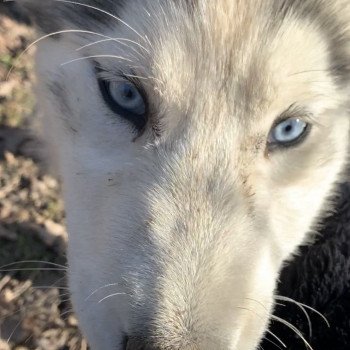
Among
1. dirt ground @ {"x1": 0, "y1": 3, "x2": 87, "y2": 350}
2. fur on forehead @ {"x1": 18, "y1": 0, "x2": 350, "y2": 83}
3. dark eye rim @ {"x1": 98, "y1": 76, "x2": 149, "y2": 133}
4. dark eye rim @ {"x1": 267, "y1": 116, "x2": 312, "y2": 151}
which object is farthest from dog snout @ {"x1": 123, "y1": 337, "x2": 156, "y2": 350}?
dirt ground @ {"x1": 0, "y1": 3, "x2": 87, "y2": 350}

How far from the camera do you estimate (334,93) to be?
2369mm

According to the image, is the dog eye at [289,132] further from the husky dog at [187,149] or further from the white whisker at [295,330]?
the white whisker at [295,330]

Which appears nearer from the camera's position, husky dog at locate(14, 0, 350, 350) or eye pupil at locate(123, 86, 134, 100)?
husky dog at locate(14, 0, 350, 350)

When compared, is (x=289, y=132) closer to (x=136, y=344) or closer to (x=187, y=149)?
(x=187, y=149)

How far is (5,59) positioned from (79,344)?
1.93 m

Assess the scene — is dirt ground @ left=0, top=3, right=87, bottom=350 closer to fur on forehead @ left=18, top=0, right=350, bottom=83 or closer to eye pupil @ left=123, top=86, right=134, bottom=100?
fur on forehead @ left=18, top=0, right=350, bottom=83

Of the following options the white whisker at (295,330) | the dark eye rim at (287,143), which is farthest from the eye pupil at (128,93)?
the white whisker at (295,330)

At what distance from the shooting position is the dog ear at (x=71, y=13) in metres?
2.23

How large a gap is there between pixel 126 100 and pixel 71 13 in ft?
1.25

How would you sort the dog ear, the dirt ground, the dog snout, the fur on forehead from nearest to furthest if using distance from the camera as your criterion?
the dog snout < the fur on forehead < the dog ear < the dirt ground

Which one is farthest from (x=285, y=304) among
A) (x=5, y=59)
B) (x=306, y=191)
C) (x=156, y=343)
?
(x=5, y=59)

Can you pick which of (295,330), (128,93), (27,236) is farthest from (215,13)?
(27,236)

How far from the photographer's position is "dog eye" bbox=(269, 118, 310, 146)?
2.25 metres

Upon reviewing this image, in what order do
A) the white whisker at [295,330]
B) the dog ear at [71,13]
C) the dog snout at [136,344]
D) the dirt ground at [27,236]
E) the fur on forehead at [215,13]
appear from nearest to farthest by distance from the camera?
the dog snout at [136,344] < the fur on forehead at [215,13] < the dog ear at [71,13] < the white whisker at [295,330] < the dirt ground at [27,236]
